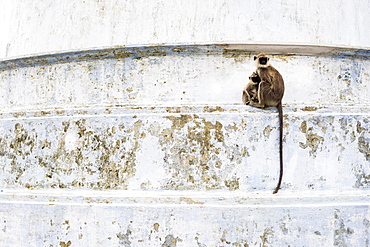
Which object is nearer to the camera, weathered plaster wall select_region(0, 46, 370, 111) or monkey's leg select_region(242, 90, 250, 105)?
monkey's leg select_region(242, 90, 250, 105)

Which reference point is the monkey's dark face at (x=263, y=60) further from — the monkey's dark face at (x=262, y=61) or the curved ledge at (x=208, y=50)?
the curved ledge at (x=208, y=50)

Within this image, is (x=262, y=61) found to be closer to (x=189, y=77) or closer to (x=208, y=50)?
(x=208, y=50)

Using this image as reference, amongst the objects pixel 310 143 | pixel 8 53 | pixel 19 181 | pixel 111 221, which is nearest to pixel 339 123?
pixel 310 143

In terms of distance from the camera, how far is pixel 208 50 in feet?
14.3

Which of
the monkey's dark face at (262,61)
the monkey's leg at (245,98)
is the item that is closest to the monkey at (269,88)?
the monkey's dark face at (262,61)

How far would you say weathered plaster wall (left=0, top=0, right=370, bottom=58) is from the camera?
4477 millimetres

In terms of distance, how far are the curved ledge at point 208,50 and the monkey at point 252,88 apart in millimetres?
338

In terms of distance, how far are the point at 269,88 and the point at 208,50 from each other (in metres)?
0.74

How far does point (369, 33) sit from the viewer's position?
190 inches

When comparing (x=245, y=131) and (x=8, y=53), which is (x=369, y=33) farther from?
(x=8, y=53)

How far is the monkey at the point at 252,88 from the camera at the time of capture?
407cm

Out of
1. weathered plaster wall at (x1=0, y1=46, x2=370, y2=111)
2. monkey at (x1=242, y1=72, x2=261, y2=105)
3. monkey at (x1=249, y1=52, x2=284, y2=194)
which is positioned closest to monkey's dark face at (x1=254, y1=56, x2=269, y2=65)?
monkey at (x1=249, y1=52, x2=284, y2=194)

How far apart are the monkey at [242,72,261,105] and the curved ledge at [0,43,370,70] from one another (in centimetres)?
34

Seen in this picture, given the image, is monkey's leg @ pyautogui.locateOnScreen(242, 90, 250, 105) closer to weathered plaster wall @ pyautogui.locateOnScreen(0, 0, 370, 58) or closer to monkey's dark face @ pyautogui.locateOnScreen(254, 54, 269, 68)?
monkey's dark face @ pyautogui.locateOnScreen(254, 54, 269, 68)
